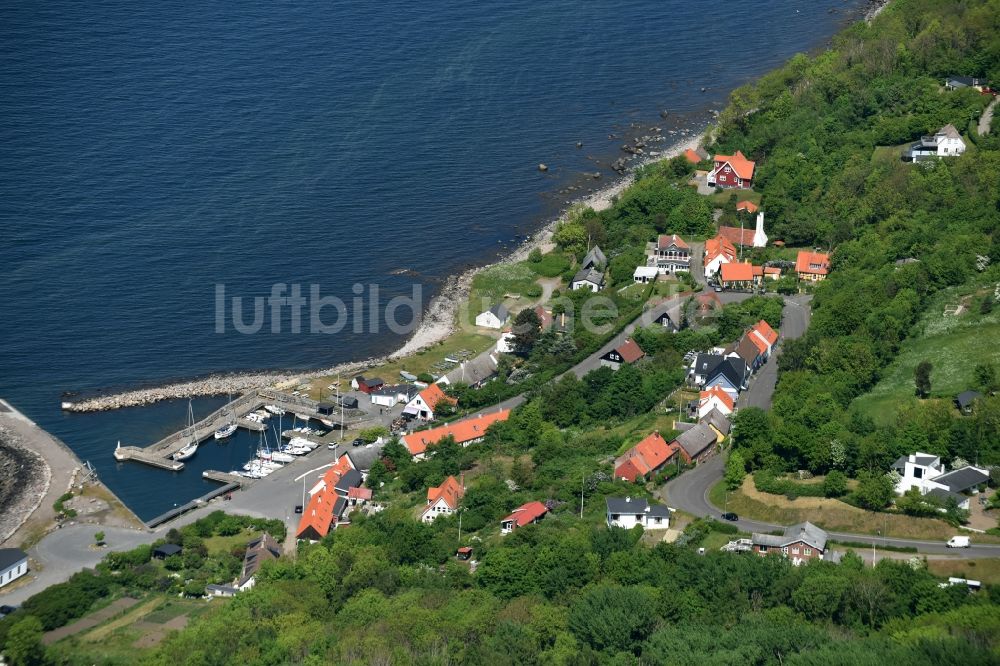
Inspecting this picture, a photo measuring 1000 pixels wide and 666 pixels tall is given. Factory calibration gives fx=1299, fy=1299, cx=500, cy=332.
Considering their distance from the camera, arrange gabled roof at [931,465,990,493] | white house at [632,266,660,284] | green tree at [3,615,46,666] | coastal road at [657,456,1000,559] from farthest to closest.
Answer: white house at [632,266,660,284] < gabled roof at [931,465,990,493] < coastal road at [657,456,1000,559] < green tree at [3,615,46,666]

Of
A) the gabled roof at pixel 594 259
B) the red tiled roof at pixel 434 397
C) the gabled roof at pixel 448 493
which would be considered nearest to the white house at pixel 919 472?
the gabled roof at pixel 448 493

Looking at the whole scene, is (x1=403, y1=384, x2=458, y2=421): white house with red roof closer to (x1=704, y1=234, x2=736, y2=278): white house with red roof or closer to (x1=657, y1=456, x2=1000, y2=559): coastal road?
(x1=657, y1=456, x2=1000, y2=559): coastal road

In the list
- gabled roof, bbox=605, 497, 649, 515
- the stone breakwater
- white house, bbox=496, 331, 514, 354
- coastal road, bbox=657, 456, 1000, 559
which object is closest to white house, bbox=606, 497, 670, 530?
gabled roof, bbox=605, 497, 649, 515

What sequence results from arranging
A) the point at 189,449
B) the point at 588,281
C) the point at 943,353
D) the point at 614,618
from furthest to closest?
the point at 588,281
the point at 189,449
the point at 943,353
the point at 614,618

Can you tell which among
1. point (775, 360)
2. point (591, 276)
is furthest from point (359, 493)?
point (591, 276)

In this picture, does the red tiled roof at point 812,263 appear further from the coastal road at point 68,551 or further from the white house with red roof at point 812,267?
the coastal road at point 68,551

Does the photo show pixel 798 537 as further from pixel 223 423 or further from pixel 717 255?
pixel 223 423

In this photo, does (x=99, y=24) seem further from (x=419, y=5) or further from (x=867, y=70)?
(x=867, y=70)
